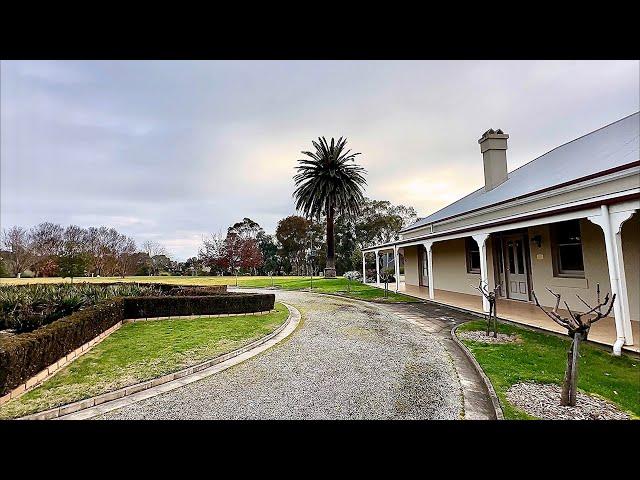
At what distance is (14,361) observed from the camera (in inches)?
116

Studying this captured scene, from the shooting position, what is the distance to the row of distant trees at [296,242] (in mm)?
27578

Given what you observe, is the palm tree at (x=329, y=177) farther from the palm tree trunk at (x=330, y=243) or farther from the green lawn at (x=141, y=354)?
the green lawn at (x=141, y=354)

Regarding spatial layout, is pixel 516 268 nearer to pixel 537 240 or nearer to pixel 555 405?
pixel 537 240

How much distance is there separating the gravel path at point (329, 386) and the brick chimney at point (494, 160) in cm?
792

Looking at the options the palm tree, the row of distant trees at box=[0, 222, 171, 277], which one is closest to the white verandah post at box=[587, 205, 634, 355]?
the row of distant trees at box=[0, 222, 171, 277]

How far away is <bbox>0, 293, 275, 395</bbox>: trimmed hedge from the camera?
2.96 m

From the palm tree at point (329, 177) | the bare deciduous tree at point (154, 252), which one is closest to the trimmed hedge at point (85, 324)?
the palm tree at point (329, 177)

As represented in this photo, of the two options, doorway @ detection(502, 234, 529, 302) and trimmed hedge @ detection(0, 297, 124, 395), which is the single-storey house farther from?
trimmed hedge @ detection(0, 297, 124, 395)

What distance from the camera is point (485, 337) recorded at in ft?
16.9

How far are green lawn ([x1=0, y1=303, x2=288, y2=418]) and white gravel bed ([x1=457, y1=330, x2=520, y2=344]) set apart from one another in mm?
3732

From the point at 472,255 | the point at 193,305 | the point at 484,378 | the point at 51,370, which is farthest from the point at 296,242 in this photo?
the point at 484,378
